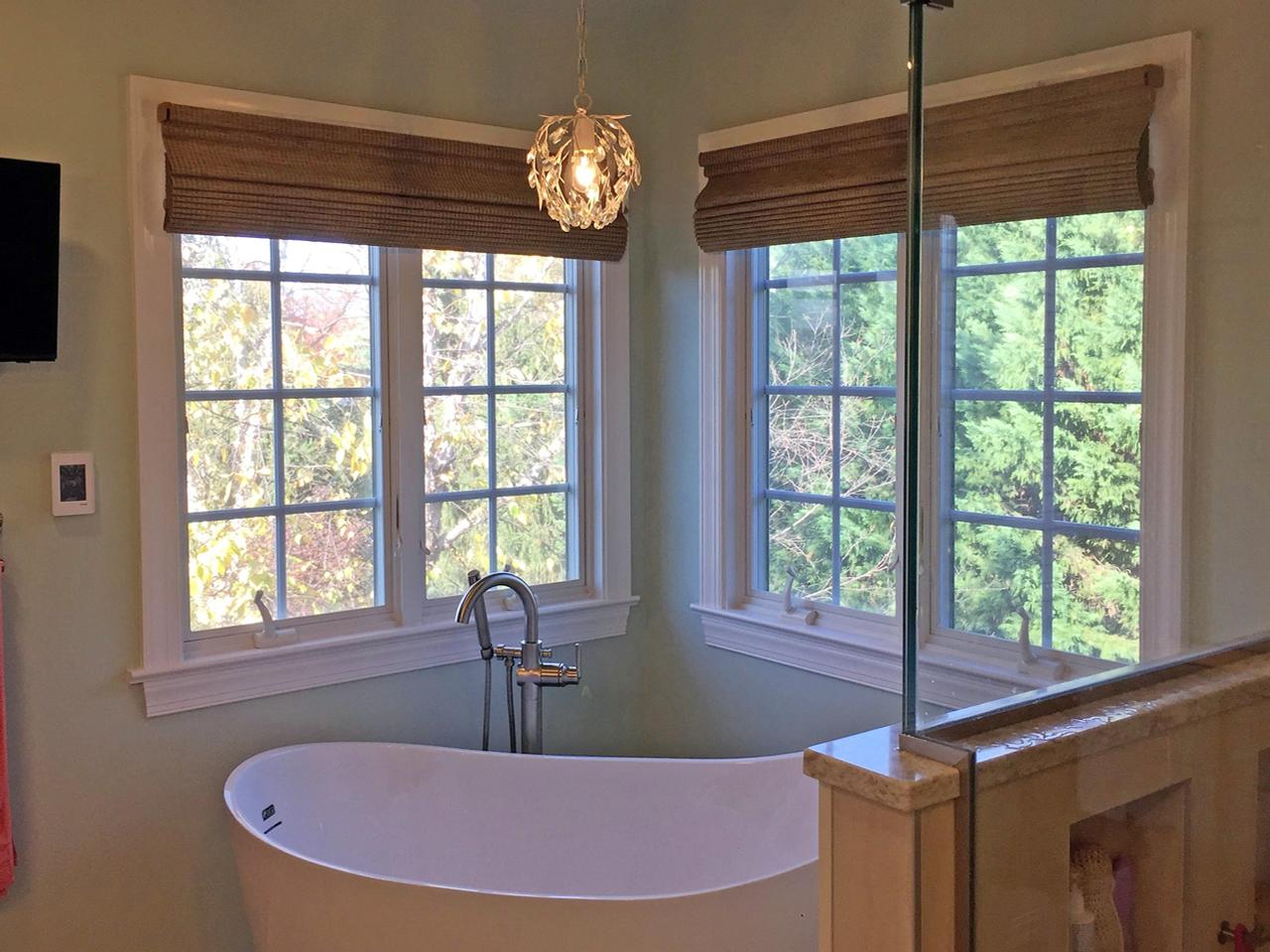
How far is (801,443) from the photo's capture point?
3.21 m

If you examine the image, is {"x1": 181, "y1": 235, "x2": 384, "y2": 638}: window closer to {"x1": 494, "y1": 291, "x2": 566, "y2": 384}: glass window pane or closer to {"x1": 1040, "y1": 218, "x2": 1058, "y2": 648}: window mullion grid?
{"x1": 494, "y1": 291, "x2": 566, "y2": 384}: glass window pane

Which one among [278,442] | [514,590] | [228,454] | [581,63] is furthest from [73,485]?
[581,63]

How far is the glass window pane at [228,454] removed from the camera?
2.79 m

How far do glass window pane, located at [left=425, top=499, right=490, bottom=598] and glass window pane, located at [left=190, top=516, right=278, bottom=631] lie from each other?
17.3 inches

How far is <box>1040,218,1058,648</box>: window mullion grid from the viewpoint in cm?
157

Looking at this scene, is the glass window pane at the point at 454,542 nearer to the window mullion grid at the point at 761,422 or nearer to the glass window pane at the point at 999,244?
the window mullion grid at the point at 761,422

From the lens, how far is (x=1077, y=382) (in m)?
1.60

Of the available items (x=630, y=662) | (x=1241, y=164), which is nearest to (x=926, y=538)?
(x=1241, y=164)

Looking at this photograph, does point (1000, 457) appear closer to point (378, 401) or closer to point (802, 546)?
point (802, 546)

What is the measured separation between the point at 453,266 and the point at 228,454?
80 centimetres

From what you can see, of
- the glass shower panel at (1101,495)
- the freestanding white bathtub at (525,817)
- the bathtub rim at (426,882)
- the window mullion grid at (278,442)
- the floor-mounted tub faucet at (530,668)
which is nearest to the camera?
the glass shower panel at (1101,495)

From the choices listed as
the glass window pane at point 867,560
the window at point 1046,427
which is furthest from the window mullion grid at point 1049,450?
the glass window pane at point 867,560

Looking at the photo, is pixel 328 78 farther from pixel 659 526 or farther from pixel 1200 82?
pixel 1200 82

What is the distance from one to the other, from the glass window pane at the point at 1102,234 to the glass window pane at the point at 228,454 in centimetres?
200
